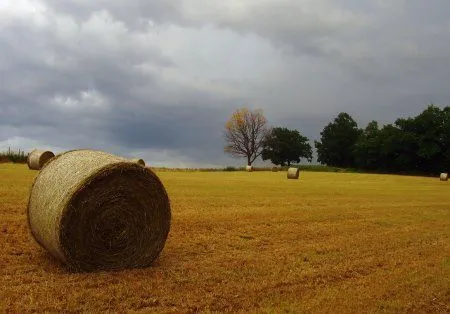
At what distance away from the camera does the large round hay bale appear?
7.75 m

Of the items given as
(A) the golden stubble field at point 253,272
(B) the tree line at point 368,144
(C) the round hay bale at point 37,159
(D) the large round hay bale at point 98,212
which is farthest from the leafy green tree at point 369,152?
(D) the large round hay bale at point 98,212

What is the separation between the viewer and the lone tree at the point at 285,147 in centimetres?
9869

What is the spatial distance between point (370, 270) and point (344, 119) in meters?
95.8

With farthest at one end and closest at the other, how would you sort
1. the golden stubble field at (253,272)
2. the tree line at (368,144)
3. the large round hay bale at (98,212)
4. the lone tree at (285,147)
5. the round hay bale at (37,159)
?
1. the lone tree at (285,147)
2. the tree line at (368,144)
3. the round hay bale at (37,159)
4. the large round hay bale at (98,212)
5. the golden stubble field at (253,272)

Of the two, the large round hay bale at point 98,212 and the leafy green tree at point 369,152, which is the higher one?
the leafy green tree at point 369,152

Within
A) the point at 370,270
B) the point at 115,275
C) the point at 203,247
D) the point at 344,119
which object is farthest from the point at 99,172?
the point at 344,119

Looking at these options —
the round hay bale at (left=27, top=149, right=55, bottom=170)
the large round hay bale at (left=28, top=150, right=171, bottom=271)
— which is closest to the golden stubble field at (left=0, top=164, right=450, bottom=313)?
the large round hay bale at (left=28, top=150, right=171, bottom=271)

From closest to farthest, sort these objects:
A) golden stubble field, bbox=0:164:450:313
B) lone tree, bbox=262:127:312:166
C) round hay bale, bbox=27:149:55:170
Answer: golden stubble field, bbox=0:164:450:313, round hay bale, bbox=27:149:55:170, lone tree, bbox=262:127:312:166

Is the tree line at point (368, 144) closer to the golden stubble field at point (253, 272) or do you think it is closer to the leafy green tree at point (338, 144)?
the leafy green tree at point (338, 144)

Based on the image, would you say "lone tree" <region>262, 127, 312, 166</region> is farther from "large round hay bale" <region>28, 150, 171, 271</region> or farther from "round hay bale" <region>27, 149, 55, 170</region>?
"large round hay bale" <region>28, 150, 171, 271</region>

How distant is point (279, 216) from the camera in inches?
584

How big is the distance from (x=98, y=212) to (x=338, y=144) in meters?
89.3

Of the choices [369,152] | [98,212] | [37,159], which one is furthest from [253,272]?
[369,152]

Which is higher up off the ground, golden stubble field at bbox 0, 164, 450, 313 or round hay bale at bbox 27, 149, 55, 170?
round hay bale at bbox 27, 149, 55, 170
